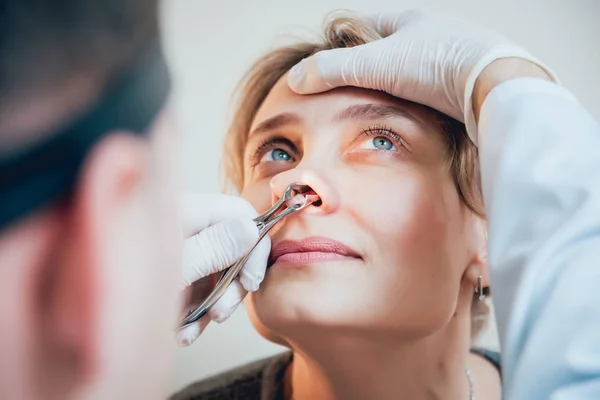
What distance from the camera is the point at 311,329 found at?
0.78 metres

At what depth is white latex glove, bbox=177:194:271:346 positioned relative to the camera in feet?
2.52

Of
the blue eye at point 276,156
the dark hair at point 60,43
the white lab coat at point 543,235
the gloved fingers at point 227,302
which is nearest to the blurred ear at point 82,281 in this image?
the dark hair at point 60,43

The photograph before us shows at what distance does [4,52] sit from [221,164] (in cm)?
86

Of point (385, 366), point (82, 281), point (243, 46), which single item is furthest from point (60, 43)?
point (243, 46)

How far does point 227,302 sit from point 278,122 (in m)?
0.30

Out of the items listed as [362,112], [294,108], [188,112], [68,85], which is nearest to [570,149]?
[362,112]

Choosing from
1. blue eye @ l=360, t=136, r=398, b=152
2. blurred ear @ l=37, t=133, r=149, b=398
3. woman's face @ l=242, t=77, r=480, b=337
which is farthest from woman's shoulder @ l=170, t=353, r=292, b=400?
blurred ear @ l=37, t=133, r=149, b=398

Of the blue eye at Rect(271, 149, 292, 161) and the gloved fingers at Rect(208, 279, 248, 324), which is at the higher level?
the blue eye at Rect(271, 149, 292, 161)

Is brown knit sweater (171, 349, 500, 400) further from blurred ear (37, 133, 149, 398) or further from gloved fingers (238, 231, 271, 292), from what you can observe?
blurred ear (37, 133, 149, 398)

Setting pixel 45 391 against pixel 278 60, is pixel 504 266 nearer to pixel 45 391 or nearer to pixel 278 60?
pixel 45 391

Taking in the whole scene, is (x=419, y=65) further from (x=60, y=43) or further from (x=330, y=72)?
(x=60, y=43)

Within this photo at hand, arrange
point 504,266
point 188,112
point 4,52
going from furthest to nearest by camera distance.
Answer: point 188,112 < point 504,266 < point 4,52

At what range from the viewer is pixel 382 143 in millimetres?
877

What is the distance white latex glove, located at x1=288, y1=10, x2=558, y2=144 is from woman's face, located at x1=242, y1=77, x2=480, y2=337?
A: 0.09 ft
